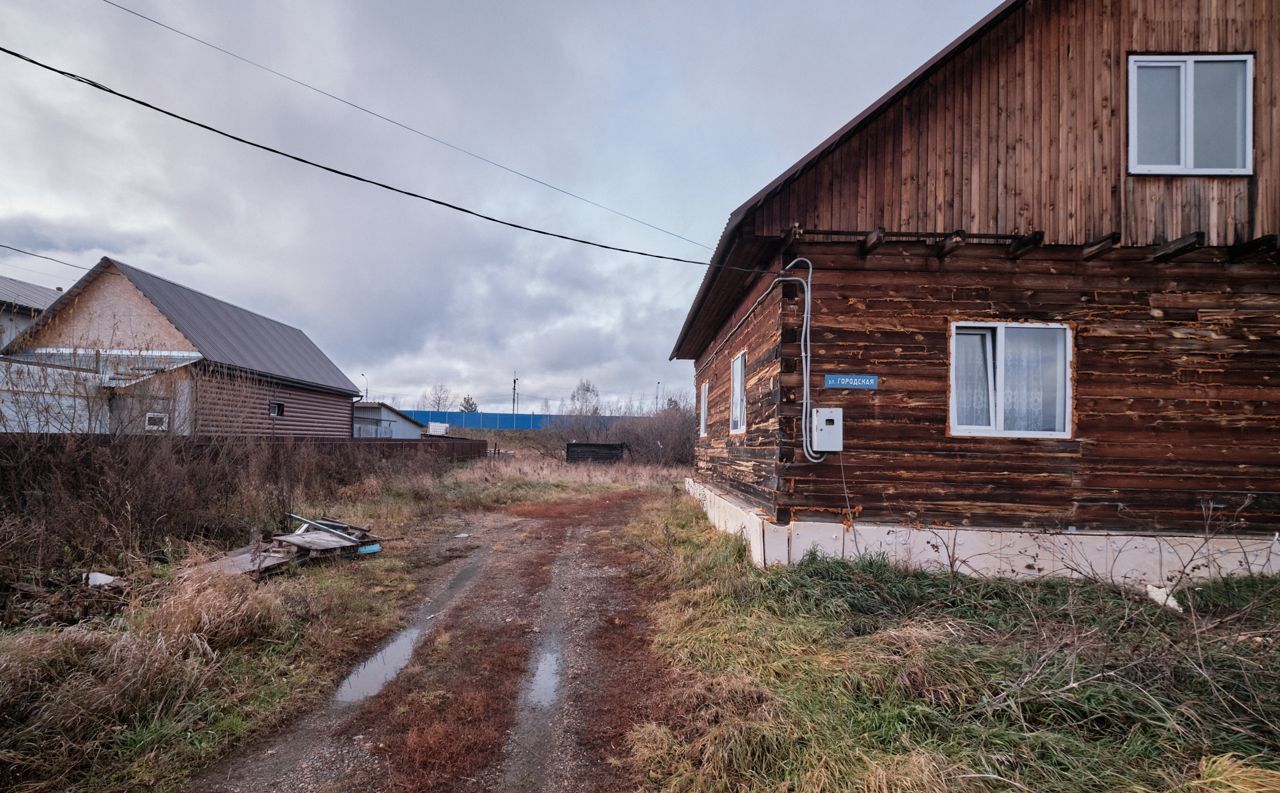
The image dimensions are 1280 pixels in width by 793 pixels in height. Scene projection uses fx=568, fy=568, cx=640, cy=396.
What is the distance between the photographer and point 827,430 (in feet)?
22.1

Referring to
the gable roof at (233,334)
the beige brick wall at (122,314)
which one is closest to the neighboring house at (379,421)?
the gable roof at (233,334)

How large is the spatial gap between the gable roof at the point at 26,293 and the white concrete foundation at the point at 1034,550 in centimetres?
3465

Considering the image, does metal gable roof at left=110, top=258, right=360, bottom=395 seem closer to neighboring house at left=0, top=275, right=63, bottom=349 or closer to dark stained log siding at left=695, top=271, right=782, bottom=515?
neighboring house at left=0, top=275, right=63, bottom=349

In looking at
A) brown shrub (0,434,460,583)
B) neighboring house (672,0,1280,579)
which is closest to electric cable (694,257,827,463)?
neighboring house (672,0,1280,579)

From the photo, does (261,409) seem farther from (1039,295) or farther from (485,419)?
(485,419)

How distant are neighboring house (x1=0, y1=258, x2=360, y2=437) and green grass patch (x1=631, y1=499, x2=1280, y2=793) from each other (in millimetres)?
9425

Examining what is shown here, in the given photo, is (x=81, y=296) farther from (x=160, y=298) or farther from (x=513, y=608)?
(x=513, y=608)

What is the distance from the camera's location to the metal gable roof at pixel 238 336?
1825 cm

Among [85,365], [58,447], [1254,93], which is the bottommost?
[58,447]

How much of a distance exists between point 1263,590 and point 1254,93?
5.73 m

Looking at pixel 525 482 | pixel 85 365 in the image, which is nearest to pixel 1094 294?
pixel 85 365

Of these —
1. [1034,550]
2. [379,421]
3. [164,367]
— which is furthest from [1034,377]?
[379,421]

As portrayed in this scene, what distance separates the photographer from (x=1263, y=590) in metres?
5.93

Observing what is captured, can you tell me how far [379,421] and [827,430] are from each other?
114ft
